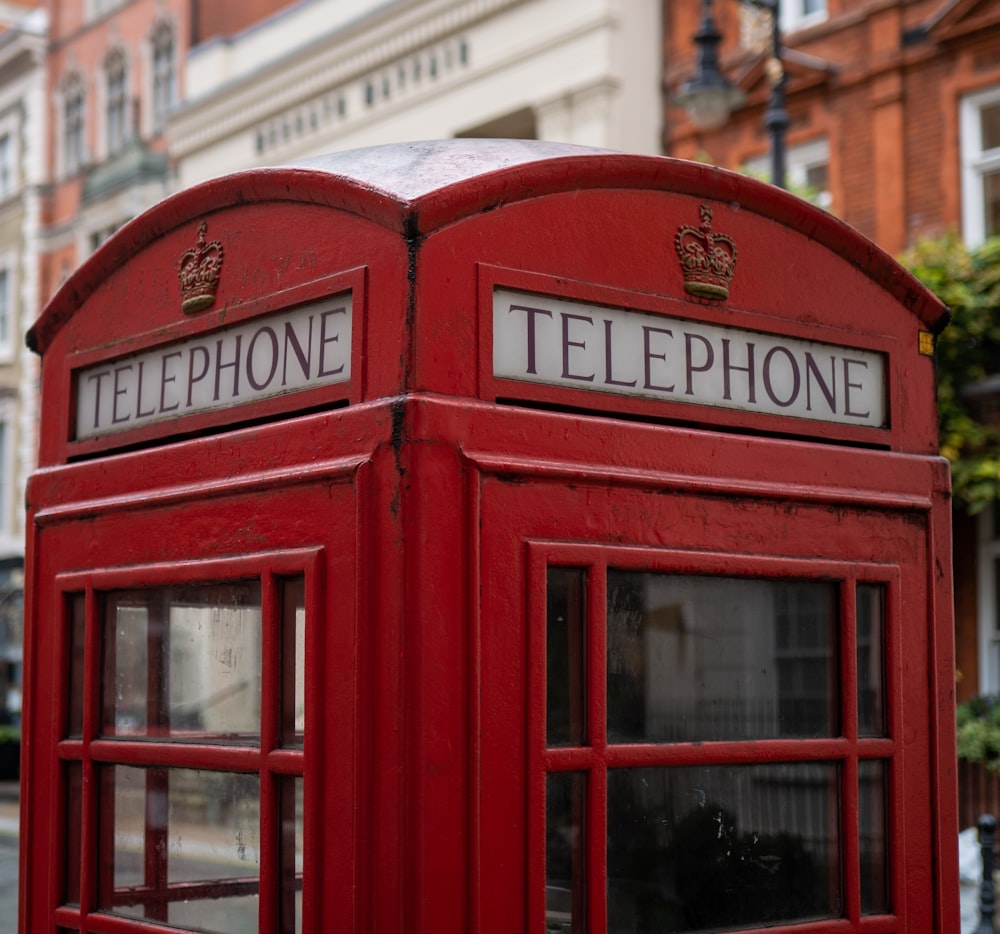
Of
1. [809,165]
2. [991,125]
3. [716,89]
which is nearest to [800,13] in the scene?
[809,165]

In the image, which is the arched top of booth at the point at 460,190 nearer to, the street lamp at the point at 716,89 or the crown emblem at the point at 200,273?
the crown emblem at the point at 200,273

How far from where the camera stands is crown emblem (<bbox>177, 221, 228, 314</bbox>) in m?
2.80

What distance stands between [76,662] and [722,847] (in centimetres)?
128

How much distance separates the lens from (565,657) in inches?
96.7

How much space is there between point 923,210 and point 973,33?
1686mm

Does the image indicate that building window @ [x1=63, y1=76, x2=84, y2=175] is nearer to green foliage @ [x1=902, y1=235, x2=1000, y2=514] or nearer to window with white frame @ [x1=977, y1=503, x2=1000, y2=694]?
green foliage @ [x1=902, y1=235, x2=1000, y2=514]

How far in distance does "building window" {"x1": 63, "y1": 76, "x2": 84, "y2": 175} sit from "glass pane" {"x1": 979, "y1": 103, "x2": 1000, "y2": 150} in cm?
1775

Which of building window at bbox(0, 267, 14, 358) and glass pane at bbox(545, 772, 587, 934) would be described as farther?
building window at bbox(0, 267, 14, 358)

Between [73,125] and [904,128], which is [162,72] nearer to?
[73,125]

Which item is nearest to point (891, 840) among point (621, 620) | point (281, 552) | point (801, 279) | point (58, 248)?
point (621, 620)

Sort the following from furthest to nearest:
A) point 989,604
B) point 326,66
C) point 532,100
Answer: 1. point 326,66
2. point 532,100
3. point 989,604

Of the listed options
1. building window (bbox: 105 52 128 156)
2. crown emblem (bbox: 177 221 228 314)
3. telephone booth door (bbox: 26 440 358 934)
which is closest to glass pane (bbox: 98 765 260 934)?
telephone booth door (bbox: 26 440 358 934)

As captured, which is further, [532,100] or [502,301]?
[532,100]

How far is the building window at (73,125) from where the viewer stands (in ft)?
91.2
